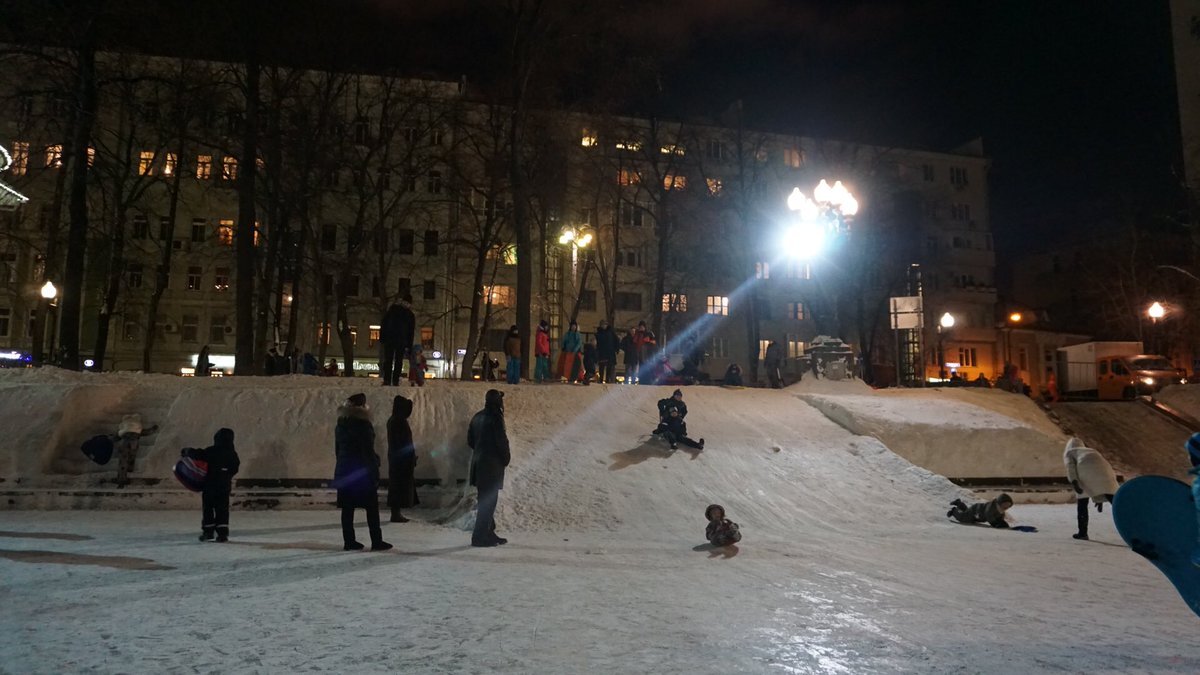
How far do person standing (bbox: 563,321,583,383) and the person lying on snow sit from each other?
24.1ft

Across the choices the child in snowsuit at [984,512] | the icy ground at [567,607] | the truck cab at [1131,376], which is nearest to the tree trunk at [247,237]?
the icy ground at [567,607]

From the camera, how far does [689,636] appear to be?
18.4ft

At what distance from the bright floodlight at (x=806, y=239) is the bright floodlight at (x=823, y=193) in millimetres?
736

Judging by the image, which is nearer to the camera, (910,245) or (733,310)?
(910,245)

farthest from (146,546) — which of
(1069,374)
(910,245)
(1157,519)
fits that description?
(910,245)

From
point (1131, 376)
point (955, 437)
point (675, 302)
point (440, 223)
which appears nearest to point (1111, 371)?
point (1131, 376)

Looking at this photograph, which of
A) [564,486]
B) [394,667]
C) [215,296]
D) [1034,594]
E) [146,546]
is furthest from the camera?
[215,296]

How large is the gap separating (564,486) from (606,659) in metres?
7.86

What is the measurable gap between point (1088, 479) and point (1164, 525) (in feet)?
31.1

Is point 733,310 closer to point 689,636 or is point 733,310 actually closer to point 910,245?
point 910,245

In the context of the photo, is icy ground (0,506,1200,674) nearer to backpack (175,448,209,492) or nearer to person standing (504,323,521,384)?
backpack (175,448,209,492)

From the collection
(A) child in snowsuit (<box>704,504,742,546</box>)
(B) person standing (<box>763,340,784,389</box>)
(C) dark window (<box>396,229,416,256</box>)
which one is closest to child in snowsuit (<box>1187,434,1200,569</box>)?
(A) child in snowsuit (<box>704,504,742,546</box>)

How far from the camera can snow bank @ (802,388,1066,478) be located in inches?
674

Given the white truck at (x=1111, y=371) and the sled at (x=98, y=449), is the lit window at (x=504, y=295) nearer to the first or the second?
the white truck at (x=1111, y=371)
